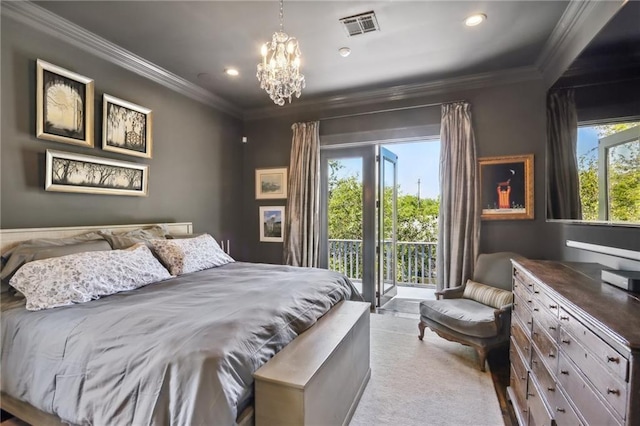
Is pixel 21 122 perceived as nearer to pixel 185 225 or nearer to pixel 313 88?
pixel 185 225

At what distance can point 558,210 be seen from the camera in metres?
2.58

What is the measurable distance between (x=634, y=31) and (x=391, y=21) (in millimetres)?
1628

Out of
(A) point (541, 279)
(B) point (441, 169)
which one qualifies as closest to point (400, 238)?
(B) point (441, 169)

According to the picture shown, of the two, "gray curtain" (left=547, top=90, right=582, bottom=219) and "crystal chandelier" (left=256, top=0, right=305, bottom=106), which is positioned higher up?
"crystal chandelier" (left=256, top=0, right=305, bottom=106)

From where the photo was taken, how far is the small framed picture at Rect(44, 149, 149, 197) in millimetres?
2533

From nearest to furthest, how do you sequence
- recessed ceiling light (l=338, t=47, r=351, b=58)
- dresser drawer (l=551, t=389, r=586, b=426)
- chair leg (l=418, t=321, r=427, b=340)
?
dresser drawer (l=551, t=389, r=586, b=426)
recessed ceiling light (l=338, t=47, r=351, b=58)
chair leg (l=418, t=321, r=427, b=340)

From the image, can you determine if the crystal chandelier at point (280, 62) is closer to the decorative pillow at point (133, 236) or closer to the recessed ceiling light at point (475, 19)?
the recessed ceiling light at point (475, 19)

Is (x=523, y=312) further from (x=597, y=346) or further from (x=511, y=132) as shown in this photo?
(x=511, y=132)

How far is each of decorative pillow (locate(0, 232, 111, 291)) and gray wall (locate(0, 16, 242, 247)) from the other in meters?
0.27

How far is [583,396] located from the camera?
1.04 m

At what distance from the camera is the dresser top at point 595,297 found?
87 centimetres

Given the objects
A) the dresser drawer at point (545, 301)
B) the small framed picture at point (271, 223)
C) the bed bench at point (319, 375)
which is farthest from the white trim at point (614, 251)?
the small framed picture at point (271, 223)

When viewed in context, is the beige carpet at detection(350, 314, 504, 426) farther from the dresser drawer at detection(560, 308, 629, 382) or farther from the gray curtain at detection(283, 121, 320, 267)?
the gray curtain at detection(283, 121, 320, 267)

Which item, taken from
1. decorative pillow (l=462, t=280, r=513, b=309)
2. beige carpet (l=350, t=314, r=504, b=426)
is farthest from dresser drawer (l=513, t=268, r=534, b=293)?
beige carpet (l=350, t=314, r=504, b=426)
